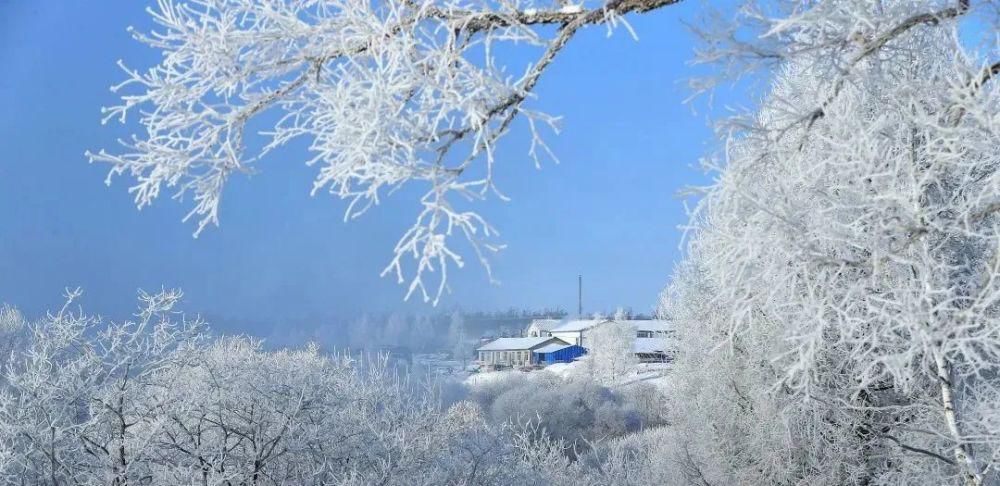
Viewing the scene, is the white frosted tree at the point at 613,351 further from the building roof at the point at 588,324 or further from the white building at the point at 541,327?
the white building at the point at 541,327

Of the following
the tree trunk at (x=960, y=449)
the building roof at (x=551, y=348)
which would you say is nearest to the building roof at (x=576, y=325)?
the building roof at (x=551, y=348)

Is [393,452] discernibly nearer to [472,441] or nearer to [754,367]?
[472,441]

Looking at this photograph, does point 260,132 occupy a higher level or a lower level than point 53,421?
higher

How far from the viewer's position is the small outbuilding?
48.8 metres

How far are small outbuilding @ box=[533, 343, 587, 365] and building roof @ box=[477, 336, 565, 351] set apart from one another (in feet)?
1.83

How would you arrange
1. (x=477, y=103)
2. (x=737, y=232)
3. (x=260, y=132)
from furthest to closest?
1. (x=737, y=232)
2. (x=260, y=132)
3. (x=477, y=103)

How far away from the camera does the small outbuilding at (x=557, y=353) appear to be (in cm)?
4875

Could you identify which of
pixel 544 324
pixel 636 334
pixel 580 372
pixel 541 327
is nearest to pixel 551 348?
pixel 541 327

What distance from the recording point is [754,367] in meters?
9.66

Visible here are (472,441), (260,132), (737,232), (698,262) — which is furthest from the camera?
(698,262)

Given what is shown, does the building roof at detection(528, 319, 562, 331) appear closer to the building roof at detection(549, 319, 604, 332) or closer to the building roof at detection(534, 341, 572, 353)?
the building roof at detection(549, 319, 604, 332)

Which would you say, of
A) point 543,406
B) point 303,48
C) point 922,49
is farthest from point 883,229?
point 543,406

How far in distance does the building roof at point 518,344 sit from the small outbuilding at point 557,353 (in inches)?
22.0

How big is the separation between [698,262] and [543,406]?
Result: 19971 millimetres
